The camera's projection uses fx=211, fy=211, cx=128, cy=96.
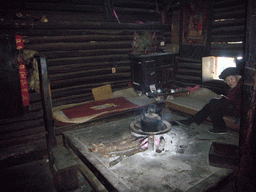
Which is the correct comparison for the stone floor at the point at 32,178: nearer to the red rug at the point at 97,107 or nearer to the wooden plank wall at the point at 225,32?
the red rug at the point at 97,107

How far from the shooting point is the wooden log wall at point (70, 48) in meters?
6.32

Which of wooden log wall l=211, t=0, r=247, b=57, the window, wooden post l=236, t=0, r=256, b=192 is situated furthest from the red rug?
wooden post l=236, t=0, r=256, b=192

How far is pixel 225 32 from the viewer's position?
7.25 metres

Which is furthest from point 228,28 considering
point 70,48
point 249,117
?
point 70,48

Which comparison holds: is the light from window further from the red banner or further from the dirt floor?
the red banner

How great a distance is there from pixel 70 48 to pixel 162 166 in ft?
17.0

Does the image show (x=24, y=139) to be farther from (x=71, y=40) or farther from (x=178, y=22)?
(x=178, y=22)

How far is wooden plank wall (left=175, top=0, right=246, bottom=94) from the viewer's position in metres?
6.83

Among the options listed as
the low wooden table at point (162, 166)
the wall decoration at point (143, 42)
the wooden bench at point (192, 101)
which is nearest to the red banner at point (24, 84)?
the low wooden table at point (162, 166)

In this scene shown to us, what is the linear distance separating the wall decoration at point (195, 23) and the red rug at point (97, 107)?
353 cm

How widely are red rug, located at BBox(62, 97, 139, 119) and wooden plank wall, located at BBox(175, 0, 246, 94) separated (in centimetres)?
326

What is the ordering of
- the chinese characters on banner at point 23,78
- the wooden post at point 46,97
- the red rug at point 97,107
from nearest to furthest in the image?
the wooden post at point 46,97
the chinese characters on banner at point 23,78
the red rug at point 97,107

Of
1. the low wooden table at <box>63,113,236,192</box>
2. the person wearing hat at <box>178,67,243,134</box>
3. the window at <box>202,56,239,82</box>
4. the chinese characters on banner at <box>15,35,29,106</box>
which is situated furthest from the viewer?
the window at <box>202,56,239,82</box>

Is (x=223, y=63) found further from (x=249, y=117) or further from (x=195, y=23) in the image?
(x=249, y=117)
